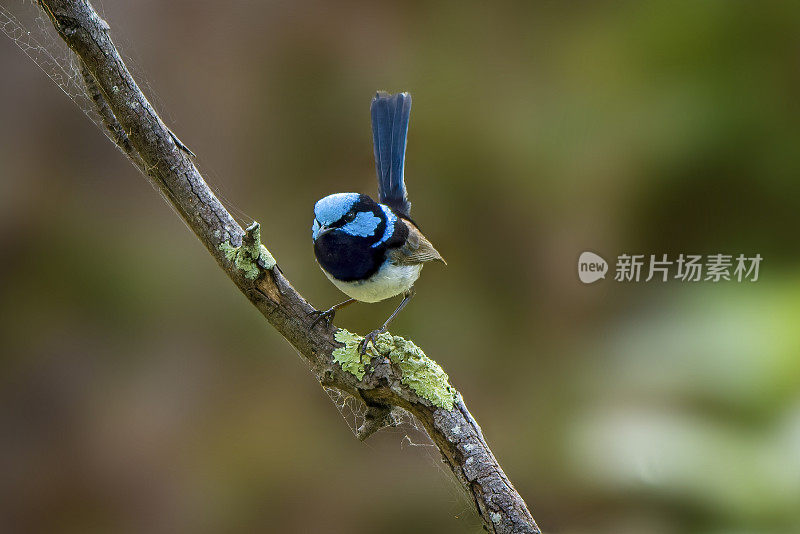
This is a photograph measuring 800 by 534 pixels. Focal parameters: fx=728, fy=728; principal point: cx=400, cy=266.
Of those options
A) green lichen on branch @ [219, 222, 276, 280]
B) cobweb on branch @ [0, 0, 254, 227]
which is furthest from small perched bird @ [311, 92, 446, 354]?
cobweb on branch @ [0, 0, 254, 227]

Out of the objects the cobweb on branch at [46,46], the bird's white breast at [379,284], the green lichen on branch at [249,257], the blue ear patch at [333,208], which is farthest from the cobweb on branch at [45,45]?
the bird's white breast at [379,284]

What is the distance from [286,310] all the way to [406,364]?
312mm

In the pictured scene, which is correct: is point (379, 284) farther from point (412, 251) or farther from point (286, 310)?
point (286, 310)

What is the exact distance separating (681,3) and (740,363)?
6.79 feet

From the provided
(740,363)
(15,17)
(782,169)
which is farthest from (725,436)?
(15,17)

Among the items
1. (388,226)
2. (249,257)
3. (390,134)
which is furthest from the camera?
(390,134)

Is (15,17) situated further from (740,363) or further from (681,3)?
(681,3)

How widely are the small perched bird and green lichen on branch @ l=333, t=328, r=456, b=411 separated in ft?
0.09

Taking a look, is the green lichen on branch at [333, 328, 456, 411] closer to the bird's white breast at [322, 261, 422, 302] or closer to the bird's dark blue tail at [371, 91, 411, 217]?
the bird's white breast at [322, 261, 422, 302]

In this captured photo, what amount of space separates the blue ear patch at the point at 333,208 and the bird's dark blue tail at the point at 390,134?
0.34 meters

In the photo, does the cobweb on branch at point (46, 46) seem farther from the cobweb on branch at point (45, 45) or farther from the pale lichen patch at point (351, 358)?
the pale lichen patch at point (351, 358)

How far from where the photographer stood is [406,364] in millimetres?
1714

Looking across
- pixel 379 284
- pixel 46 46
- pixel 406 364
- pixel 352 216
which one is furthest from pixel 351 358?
pixel 46 46

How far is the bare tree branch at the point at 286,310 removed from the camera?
1552 millimetres
